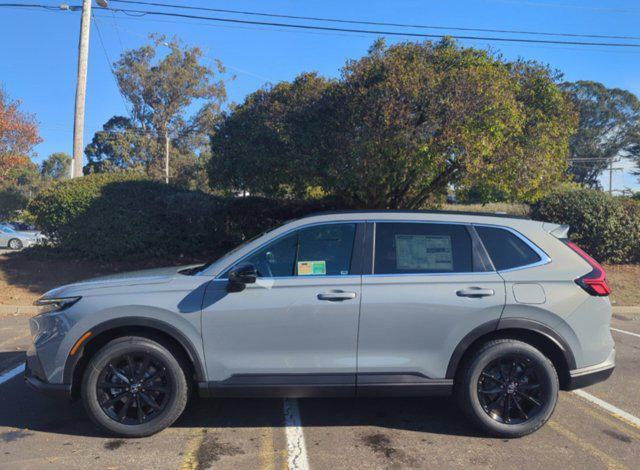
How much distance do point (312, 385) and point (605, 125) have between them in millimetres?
62390

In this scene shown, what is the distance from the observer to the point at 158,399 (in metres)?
3.98

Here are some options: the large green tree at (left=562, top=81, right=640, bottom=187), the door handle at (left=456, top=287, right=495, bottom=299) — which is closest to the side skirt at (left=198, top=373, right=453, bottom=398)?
the door handle at (left=456, top=287, right=495, bottom=299)

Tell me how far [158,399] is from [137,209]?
27.4ft

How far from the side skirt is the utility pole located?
1112cm

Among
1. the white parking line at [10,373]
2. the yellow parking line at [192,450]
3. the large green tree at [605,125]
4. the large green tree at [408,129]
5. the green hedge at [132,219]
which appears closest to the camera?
the yellow parking line at [192,450]

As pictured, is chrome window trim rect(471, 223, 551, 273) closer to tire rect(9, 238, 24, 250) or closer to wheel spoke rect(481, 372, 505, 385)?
wheel spoke rect(481, 372, 505, 385)

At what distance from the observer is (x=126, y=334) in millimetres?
3965

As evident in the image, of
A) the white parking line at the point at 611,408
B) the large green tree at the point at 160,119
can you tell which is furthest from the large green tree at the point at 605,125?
the white parking line at the point at 611,408

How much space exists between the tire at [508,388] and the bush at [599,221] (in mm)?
9945

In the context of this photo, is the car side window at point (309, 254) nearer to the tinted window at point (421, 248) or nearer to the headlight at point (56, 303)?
the tinted window at point (421, 248)

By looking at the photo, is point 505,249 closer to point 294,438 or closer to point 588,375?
point 588,375

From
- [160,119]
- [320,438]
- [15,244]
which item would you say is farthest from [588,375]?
[160,119]

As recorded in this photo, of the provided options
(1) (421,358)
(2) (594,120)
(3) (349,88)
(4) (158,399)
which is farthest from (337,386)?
(2) (594,120)

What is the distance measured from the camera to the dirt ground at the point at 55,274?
10.2m
